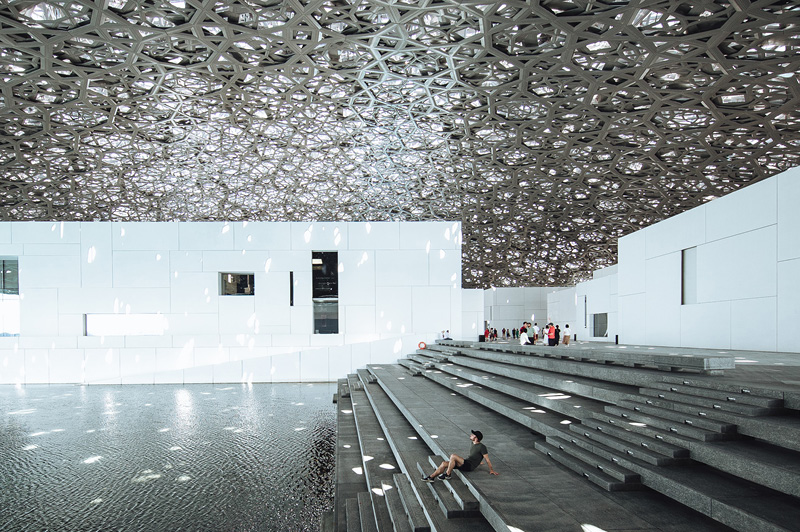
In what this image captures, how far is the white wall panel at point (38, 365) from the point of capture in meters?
20.3

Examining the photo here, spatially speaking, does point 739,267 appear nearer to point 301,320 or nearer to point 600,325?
point 301,320

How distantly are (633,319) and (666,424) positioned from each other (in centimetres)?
1562

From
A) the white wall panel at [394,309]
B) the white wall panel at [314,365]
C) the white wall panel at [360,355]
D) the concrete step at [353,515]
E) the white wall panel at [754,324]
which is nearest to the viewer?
the concrete step at [353,515]

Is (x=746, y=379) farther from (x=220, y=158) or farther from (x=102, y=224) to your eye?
(x=220, y=158)

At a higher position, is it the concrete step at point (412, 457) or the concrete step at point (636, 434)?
the concrete step at point (636, 434)

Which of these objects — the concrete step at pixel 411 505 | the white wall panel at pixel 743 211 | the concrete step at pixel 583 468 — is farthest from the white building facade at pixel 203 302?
the concrete step at pixel 583 468

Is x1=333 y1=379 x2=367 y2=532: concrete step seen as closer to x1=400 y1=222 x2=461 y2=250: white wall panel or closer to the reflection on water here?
the reflection on water

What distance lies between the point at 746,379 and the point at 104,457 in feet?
32.1

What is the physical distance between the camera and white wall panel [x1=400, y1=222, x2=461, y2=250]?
70.9 ft

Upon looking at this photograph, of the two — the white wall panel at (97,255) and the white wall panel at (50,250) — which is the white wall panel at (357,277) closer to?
the white wall panel at (97,255)

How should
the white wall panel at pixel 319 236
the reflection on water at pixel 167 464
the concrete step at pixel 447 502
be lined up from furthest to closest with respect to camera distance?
1. the white wall panel at pixel 319 236
2. the reflection on water at pixel 167 464
3. the concrete step at pixel 447 502

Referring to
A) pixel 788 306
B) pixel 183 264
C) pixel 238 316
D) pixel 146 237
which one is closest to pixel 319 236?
pixel 238 316

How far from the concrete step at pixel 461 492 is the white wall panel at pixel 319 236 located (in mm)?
A: 16451

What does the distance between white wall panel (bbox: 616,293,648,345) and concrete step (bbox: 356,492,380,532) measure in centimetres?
1538
